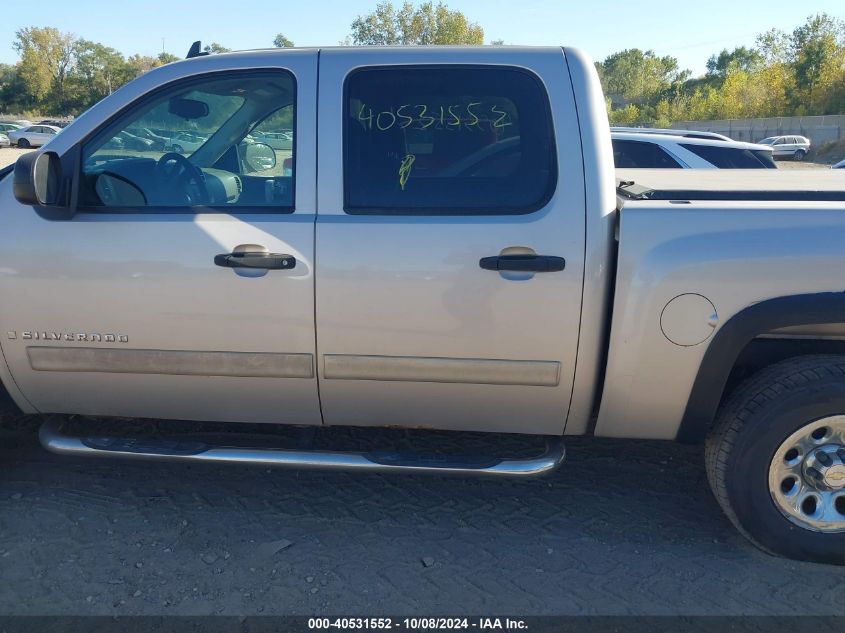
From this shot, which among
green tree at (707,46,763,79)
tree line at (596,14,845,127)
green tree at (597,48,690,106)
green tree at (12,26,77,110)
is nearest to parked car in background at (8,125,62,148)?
green tree at (12,26,77,110)

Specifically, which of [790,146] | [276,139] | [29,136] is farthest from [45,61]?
[276,139]

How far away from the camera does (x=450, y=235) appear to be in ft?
8.75

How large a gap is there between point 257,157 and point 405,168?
2.59ft

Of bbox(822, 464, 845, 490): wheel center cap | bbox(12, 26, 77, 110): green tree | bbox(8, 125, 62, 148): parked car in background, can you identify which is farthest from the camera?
bbox(12, 26, 77, 110): green tree

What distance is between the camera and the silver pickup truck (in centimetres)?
257

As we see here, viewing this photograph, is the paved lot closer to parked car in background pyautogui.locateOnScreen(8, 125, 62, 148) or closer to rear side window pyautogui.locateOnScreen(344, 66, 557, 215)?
rear side window pyautogui.locateOnScreen(344, 66, 557, 215)

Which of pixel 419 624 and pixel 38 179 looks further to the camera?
pixel 38 179

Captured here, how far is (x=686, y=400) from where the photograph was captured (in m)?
2.69

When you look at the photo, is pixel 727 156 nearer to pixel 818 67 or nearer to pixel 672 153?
pixel 672 153

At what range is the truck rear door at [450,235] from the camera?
266 centimetres

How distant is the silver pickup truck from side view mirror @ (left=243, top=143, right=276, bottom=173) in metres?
0.11

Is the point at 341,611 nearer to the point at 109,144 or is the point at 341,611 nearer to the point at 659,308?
the point at 659,308

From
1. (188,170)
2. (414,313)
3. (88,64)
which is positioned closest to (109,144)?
(188,170)

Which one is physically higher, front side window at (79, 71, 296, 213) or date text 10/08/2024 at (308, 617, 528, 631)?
front side window at (79, 71, 296, 213)
